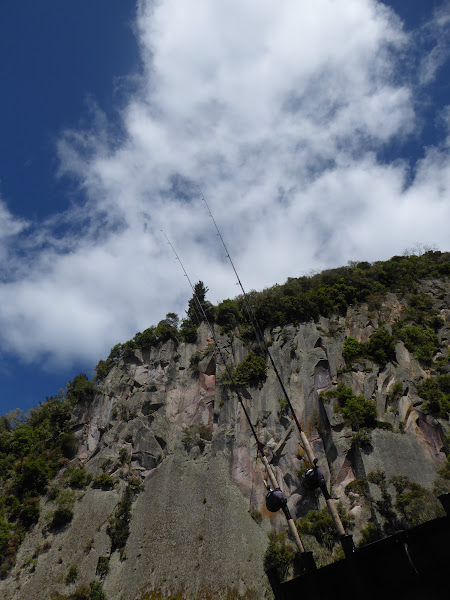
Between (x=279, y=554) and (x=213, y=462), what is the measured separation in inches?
395

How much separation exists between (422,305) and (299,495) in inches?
903

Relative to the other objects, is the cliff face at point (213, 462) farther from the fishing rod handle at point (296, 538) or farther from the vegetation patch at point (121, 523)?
the fishing rod handle at point (296, 538)

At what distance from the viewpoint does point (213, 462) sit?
1270 inches

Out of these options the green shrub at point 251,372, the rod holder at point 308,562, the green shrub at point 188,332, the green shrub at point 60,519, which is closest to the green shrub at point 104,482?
the green shrub at point 60,519

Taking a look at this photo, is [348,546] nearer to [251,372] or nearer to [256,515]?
[256,515]

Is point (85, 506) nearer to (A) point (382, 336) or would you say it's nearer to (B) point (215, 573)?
(B) point (215, 573)

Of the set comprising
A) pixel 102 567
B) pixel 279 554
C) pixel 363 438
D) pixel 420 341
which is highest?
pixel 420 341

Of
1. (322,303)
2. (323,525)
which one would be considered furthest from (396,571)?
(322,303)

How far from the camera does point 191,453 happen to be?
34.0 meters

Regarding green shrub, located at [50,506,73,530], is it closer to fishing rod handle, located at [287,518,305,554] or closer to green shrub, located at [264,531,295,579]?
green shrub, located at [264,531,295,579]

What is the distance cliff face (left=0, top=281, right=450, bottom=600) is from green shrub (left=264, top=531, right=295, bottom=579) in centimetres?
73

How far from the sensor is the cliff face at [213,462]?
24875 millimetres

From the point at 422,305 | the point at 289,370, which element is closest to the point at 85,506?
the point at 289,370

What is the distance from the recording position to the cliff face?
81.6 ft
